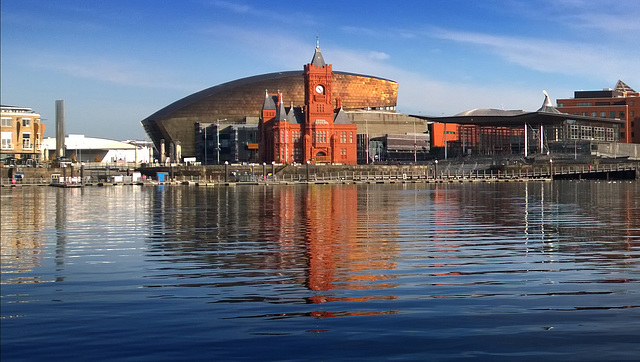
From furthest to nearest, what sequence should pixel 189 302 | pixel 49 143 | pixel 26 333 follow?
1. pixel 49 143
2. pixel 189 302
3. pixel 26 333

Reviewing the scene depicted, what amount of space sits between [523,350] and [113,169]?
141118 mm

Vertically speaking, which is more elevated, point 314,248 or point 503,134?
point 503,134

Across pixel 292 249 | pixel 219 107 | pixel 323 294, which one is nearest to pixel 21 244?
pixel 292 249

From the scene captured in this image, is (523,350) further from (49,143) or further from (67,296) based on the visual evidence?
(49,143)

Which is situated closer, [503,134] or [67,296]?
[67,296]

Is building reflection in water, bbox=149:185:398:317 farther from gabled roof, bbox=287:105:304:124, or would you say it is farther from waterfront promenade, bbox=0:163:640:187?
gabled roof, bbox=287:105:304:124

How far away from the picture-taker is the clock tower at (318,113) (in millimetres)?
149125

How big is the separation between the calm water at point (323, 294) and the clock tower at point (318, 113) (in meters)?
117

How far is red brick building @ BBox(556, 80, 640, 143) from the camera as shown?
171875 millimetres

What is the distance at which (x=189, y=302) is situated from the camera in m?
15.1

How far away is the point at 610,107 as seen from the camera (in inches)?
6831

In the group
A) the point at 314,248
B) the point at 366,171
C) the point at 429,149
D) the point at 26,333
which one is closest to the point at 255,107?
the point at 429,149

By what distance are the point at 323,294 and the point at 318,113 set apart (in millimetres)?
135323

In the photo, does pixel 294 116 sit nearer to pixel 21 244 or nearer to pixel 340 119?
pixel 340 119
